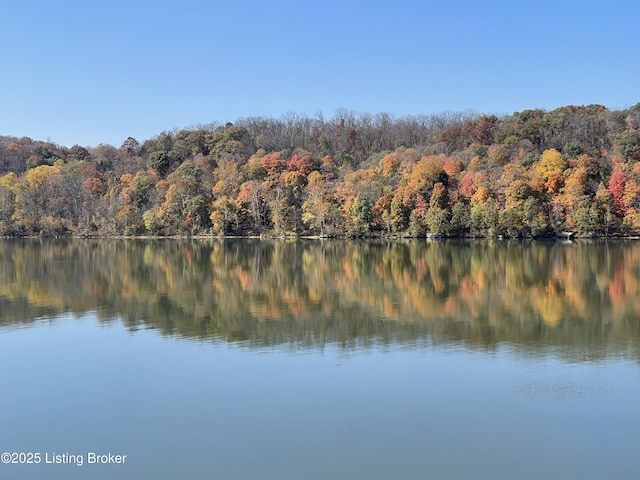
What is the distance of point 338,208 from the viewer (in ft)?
173

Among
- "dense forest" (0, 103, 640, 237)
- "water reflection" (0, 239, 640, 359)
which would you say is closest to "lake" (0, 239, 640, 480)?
"water reflection" (0, 239, 640, 359)

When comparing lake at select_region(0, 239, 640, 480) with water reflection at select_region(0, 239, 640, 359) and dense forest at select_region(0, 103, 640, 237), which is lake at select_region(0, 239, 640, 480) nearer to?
water reflection at select_region(0, 239, 640, 359)

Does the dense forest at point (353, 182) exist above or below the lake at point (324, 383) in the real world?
above

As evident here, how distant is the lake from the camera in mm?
6363

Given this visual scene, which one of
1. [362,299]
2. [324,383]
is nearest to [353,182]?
[362,299]

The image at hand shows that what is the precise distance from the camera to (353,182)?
55.3 m

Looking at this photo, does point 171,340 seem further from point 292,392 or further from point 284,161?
point 284,161

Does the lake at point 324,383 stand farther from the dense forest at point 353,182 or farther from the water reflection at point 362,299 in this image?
the dense forest at point 353,182

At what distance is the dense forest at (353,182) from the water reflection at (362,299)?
17.7 m

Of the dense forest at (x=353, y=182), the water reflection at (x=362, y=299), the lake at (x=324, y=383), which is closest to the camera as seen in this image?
the lake at (x=324, y=383)

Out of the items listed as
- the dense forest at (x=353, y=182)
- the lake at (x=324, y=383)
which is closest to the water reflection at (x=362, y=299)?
the lake at (x=324, y=383)

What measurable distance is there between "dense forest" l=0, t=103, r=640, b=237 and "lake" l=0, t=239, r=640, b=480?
29.5 meters

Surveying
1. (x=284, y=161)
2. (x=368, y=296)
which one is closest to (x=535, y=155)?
(x=284, y=161)

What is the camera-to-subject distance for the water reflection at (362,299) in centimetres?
1204
